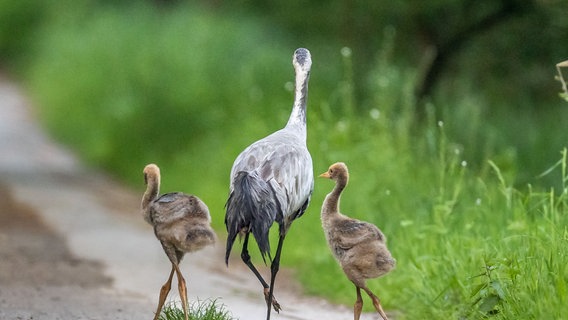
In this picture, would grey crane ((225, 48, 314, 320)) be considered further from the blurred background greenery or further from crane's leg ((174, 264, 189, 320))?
the blurred background greenery

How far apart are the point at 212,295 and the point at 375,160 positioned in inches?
103

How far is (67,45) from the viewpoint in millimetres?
23781

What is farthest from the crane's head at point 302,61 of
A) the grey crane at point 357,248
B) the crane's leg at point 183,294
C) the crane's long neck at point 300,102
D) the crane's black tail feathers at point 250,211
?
the crane's leg at point 183,294

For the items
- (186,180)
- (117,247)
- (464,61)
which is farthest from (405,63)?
(117,247)

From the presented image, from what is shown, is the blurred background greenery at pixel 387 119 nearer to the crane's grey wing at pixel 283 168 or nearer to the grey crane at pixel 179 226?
the crane's grey wing at pixel 283 168

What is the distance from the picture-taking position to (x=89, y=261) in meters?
12.3

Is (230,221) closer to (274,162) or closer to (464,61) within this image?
(274,162)

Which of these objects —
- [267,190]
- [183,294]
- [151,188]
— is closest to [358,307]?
[267,190]

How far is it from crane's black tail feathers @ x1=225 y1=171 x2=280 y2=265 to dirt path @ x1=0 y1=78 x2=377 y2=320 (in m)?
1.72

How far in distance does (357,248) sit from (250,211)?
825 millimetres

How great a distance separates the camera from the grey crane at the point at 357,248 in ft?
27.0

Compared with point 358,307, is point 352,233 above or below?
above

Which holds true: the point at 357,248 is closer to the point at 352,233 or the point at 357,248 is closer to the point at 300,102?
the point at 352,233

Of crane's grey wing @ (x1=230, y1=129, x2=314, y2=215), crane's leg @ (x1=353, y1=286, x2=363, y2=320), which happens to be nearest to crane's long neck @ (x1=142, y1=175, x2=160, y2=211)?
crane's grey wing @ (x1=230, y1=129, x2=314, y2=215)
